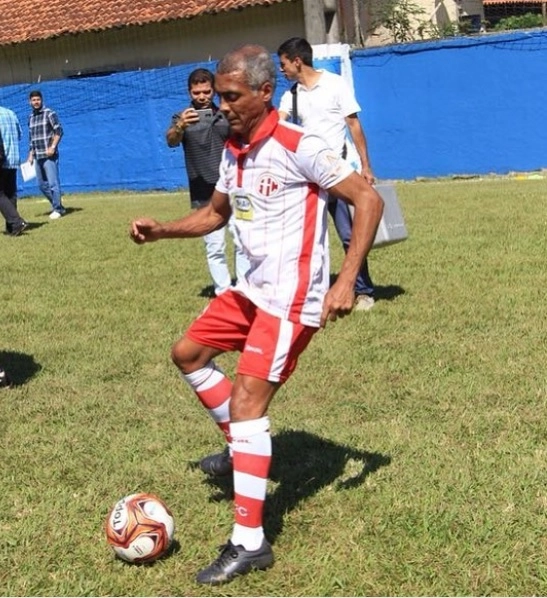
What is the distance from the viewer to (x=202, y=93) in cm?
753

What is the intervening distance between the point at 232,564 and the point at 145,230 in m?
1.43

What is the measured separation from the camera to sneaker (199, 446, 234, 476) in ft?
14.1

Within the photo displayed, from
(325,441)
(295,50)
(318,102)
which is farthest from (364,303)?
(325,441)

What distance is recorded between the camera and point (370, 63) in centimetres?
1886

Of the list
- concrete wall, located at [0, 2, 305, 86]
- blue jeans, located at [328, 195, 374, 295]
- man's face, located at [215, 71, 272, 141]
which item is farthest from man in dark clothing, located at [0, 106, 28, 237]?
man's face, located at [215, 71, 272, 141]

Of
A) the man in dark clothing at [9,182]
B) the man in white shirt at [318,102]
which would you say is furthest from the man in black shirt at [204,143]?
the man in dark clothing at [9,182]

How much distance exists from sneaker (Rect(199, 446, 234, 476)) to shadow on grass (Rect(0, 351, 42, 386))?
2.13m

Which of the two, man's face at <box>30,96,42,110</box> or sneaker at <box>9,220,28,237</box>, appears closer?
sneaker at <box>9,220,28,237</box>

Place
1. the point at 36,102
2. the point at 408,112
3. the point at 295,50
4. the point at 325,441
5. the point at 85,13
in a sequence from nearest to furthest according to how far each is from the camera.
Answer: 1. the point at 325,441
2. the point at 295,50
3. the point at 36,102
4. the point at 408,112
5. the point at 85,13

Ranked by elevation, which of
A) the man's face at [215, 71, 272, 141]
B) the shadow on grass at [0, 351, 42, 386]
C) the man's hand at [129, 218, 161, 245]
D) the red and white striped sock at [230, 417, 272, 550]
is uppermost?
the man's face at [215, 71, 272, 141]

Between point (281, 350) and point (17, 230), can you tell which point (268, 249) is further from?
point (17, 230)

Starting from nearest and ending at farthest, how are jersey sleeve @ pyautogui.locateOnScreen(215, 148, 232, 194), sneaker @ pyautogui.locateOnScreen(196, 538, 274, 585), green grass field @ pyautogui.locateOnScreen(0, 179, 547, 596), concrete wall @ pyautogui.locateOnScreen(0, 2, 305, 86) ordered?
sneaker @ pyautogui.locateOnScreen(196, 538, 274, 585) < green grass field @ pyautogui.locateOnScreen(0, 179, 547, 596) < jersey sleeve @ pyautogui.locateOnScreen(215, 148, 232, 194) < concrete wall @ pyautogui.locateOnScreen(0, 2, 305, 86)

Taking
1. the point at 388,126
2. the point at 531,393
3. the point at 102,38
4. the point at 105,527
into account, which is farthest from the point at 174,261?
the point at 102,38

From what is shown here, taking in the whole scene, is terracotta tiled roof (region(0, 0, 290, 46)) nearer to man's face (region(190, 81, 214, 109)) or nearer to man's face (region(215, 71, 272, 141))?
man's face (region(190, 81, 214, 109))
